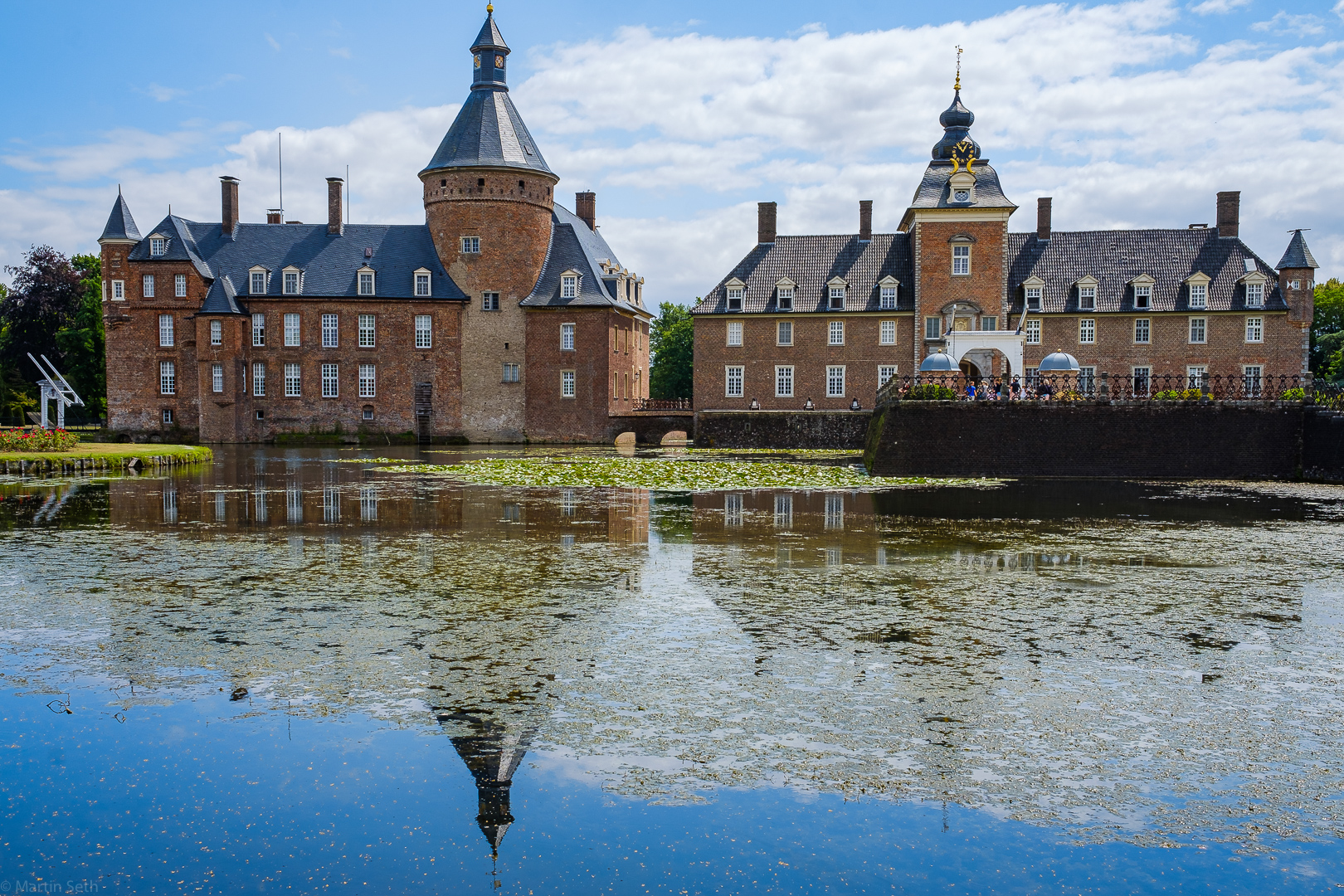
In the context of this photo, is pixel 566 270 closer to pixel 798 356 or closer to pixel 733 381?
pixel 733 381

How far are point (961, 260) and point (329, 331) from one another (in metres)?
29.3

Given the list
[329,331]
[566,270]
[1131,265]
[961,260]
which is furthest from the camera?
[329,331]

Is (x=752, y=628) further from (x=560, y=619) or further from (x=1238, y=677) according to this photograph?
(x=1238, y=677)

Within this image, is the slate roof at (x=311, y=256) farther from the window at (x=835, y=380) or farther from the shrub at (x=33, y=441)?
the shrub at (x=33, y=441)

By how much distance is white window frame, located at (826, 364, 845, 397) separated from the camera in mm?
50594

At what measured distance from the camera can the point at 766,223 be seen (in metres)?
52.9

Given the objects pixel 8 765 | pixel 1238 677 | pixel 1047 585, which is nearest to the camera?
pixel 8 765

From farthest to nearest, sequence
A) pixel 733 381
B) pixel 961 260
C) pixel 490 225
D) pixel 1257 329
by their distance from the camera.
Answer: pixel 490 225
pixel 733 381
pixel 1257 329
pixel 961 260

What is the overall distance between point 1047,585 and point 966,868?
21.8 feet

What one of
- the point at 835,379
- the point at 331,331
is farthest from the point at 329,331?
the point at 835,379

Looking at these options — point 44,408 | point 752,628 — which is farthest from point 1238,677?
point 44,408

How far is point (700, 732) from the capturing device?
6125 mm

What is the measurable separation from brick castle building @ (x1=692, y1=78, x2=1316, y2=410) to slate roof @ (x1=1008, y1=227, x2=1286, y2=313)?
58mm

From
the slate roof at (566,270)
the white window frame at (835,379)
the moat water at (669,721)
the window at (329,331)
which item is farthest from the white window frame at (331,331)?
the moat water at (669,721)
